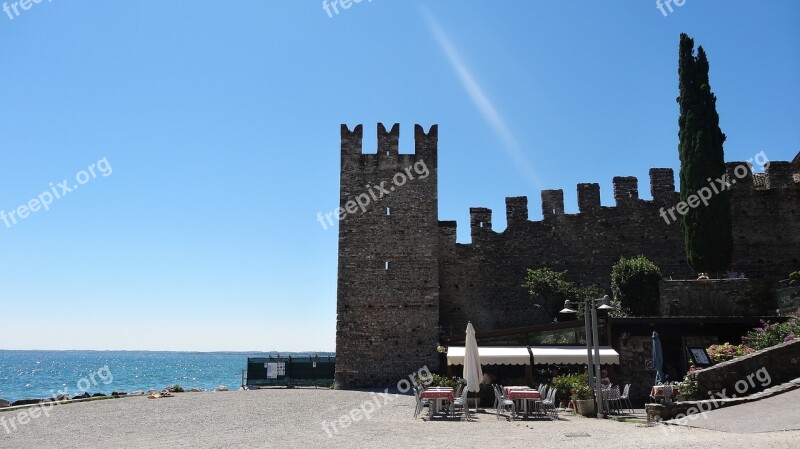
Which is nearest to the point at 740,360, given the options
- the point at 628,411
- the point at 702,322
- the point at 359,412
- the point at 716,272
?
the point at 628,411

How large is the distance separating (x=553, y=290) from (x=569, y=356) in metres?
6.96

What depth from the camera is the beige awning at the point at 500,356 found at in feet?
55.6

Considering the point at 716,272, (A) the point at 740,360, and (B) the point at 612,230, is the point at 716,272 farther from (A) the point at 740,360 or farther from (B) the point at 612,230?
(A) the point at 740,360

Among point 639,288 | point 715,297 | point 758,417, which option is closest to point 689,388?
point 758,417

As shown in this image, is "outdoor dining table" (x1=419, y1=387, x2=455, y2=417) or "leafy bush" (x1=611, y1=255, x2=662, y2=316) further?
"leafy bush" (x1=611, y1=255, x2=662, y2=316)

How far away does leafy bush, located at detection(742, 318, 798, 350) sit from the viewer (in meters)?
14.2

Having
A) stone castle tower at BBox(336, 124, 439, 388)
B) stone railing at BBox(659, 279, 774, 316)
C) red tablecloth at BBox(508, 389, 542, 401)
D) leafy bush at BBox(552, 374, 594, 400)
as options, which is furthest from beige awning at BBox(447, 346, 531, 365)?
stone railing at BBox(659, 279, 774, 316)

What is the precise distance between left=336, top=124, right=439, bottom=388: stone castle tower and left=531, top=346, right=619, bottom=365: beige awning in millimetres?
5976

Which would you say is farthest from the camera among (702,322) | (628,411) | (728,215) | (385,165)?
(385,165)

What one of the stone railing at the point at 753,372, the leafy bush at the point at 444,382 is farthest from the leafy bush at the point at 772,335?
the leafy bush at the point at 444,382

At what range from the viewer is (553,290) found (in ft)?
77.6

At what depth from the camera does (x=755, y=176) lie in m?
26.1

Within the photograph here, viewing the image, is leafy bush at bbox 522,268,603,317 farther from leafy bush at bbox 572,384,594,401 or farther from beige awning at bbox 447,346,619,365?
leafy bush at bbox 572,384,594,401

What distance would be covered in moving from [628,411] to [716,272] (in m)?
9.50
